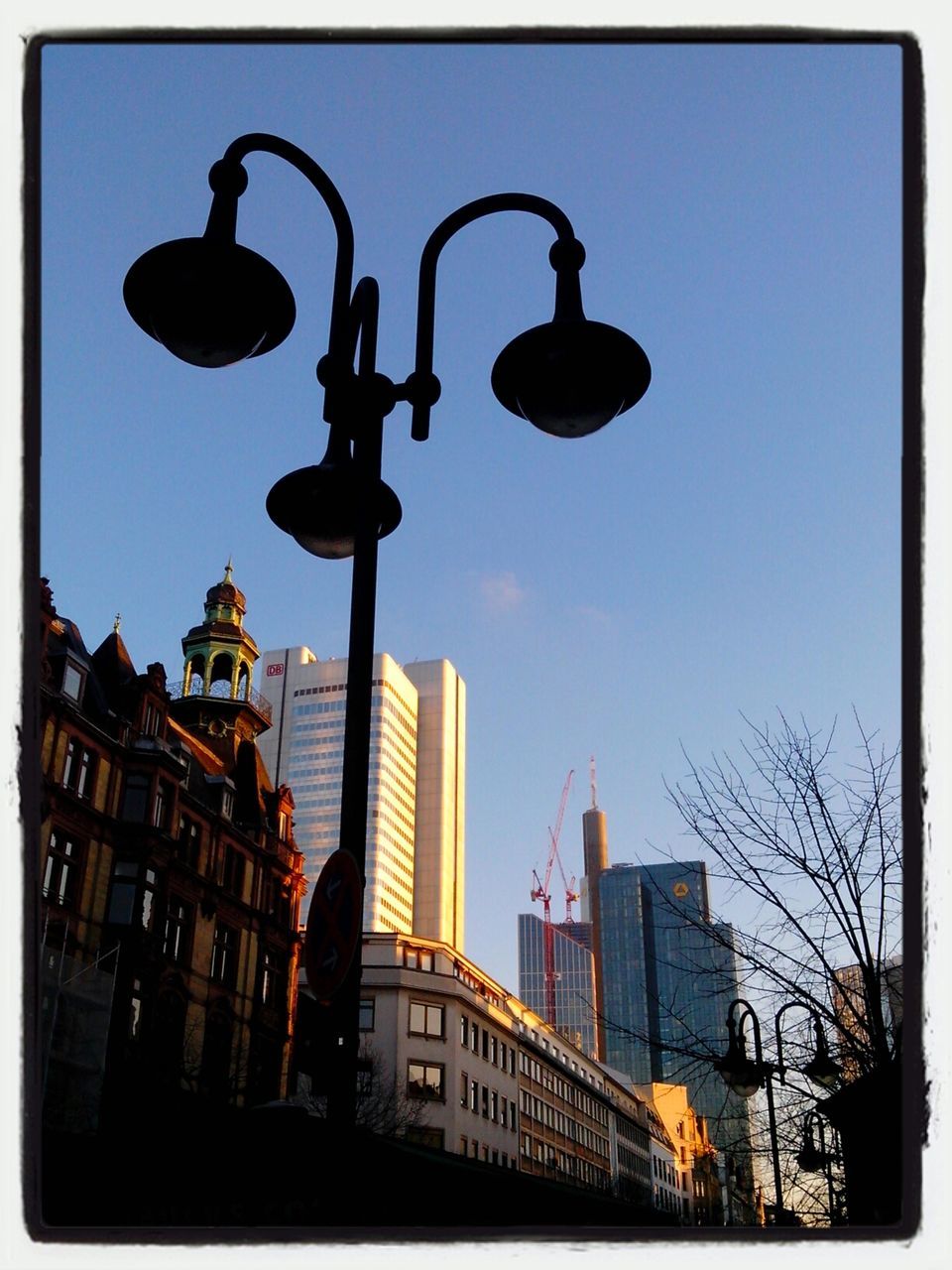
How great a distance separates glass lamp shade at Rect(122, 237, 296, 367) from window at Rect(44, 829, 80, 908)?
35.9 m

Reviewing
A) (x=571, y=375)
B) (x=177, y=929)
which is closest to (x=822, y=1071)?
(x=571, y=375)

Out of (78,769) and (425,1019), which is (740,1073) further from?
(425,1019)

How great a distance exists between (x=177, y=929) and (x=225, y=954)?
5162mm

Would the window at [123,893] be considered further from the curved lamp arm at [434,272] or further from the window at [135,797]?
the curved lamp arm at [434,272]

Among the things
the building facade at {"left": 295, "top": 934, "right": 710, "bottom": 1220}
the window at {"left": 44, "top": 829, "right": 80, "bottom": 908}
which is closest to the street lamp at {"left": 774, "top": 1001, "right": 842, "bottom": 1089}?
the window at {"left": 44, "top": 829, "right": 80, "bottom": 908}

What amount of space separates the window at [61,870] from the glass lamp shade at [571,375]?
3607cm

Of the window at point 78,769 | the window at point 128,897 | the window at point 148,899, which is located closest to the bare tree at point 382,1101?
the window at point 148,899

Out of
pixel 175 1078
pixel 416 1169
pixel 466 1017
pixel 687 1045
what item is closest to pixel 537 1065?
pixel 466 1017

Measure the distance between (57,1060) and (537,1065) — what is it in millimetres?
70368

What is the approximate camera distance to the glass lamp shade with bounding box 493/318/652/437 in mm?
4586

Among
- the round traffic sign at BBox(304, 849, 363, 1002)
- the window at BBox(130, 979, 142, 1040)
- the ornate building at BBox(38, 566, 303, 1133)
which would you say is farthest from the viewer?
the window at BBox(130, 979, 142, 1040)

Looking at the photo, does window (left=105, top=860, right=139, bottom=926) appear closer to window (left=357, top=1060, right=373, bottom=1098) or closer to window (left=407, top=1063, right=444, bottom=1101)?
window (left=357, top=1060, right=373, bottom=1098)

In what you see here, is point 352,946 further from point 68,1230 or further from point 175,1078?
point 175,1078

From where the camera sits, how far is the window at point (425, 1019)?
252 feet
